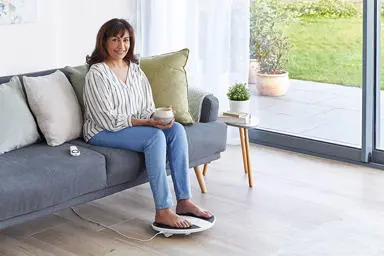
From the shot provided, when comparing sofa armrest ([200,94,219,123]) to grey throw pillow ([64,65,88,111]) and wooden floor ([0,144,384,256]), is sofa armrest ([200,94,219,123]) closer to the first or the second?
wooden floor ([0,144,384,256])

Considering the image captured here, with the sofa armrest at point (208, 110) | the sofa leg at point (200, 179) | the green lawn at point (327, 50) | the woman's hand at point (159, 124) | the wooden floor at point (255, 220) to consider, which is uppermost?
the green lawn at point (327, 50)

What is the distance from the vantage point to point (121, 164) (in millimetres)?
4016

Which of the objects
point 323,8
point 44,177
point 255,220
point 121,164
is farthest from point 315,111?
point 44,177

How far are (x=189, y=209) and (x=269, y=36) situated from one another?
1.85 meters

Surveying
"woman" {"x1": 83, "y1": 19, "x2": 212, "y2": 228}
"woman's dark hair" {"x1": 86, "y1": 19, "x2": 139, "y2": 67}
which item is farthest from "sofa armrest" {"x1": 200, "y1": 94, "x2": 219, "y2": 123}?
"woman's dark hair" {"x1": 86, "y1": 19, "x2": 139, "y2": 67}

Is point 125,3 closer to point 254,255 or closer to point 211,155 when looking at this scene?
point 211,155

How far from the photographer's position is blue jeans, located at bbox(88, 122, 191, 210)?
13.2ft

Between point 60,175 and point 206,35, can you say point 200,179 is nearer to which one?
point 60,175

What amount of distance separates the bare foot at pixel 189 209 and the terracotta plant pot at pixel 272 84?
168 cm

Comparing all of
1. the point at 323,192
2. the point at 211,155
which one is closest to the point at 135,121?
the point at 211,155

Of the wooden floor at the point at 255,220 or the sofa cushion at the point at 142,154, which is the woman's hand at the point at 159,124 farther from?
the wooden floor at the point at 255,220

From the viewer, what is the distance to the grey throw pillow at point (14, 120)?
3.96m

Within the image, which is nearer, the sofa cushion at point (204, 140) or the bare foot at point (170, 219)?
the bare foot at point (170, 219)

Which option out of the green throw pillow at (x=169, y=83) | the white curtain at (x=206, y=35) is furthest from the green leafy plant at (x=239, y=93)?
the white curtain at (x=206, y=35)
